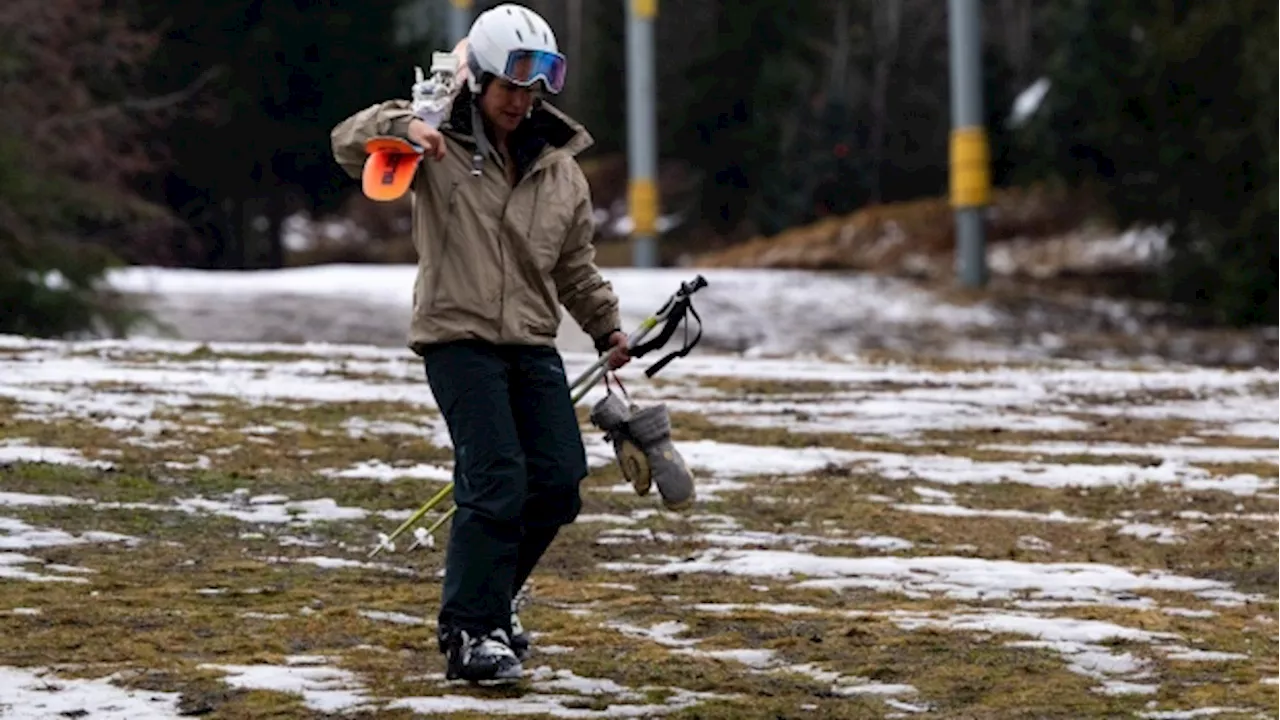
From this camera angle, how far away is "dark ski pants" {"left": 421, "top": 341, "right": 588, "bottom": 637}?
6848mm

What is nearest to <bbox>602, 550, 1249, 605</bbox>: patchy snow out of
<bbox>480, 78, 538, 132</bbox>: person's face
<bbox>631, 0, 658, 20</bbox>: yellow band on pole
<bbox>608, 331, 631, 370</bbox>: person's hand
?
<bbox>608, 331, 631, 370</bbox>: person's hand

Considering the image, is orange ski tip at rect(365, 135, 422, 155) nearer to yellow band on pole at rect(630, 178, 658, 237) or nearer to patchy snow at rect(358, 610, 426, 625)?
patchy snow at rect(358, 610, 426, 625)

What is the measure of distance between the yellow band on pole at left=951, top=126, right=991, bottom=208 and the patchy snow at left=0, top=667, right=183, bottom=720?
19.6m

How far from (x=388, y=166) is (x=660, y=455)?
46.6 inches

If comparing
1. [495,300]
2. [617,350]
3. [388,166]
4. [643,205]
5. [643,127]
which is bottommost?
[617,350]

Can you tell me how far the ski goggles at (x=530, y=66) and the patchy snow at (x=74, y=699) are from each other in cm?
177

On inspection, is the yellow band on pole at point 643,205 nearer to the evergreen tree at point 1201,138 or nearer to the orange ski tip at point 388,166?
the evergreen tree at point 1201,138

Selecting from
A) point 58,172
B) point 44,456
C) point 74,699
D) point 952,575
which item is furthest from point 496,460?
point 58,172

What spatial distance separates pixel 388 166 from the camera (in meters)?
6.77

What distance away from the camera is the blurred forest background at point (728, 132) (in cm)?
2495

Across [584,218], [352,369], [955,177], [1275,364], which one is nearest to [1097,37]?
[955,177]

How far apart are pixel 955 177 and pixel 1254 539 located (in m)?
16.5

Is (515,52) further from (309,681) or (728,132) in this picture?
(728,132)

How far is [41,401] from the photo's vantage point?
491 inches
